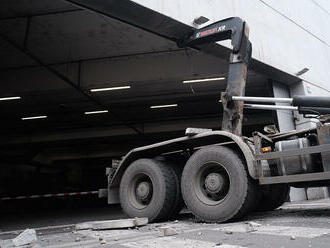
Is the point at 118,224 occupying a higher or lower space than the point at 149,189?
lower

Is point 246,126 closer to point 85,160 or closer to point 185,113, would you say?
point 185,113

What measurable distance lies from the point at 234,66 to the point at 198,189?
2.47 meters

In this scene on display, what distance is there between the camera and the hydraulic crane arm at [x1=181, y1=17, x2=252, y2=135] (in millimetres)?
6258

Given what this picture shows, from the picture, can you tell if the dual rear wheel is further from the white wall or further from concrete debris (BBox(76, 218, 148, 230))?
the white wall

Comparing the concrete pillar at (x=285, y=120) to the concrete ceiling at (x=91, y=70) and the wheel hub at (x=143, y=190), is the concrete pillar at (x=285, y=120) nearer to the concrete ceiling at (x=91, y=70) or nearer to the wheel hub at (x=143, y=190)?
the concrete ceiling at (x=91, y=70)

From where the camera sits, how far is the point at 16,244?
4.35 metres

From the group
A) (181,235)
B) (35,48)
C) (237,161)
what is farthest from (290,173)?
(35,48)

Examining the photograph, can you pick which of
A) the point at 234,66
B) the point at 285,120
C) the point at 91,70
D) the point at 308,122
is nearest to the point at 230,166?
the point at 234,66

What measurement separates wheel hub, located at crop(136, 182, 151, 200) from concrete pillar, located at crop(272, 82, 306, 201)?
19.0ft

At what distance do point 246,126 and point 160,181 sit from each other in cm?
1381

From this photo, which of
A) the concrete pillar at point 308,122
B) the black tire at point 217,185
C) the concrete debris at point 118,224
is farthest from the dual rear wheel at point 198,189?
the concrete pillar at point 308,122

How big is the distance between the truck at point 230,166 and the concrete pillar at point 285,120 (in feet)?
12.9

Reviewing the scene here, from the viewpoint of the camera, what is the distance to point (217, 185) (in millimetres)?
5375

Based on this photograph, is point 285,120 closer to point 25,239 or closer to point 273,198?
point 273,198
